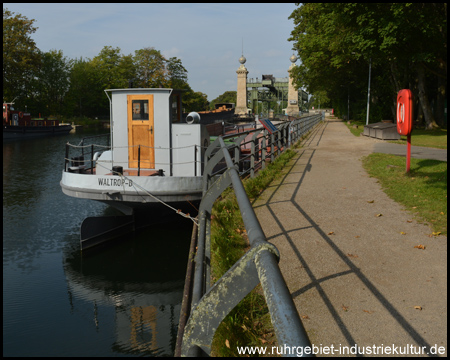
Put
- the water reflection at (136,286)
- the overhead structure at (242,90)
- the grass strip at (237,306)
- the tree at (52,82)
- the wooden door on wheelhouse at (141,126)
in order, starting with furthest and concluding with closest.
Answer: the overhead structure at (242,90) < the tree at (52,82) < the wooden door on wheelhouse at (141,126) < the water reflection at (136,286) < the grass strip at (237,306)

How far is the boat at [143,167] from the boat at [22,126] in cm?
4091

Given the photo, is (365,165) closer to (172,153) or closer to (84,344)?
(172,153)

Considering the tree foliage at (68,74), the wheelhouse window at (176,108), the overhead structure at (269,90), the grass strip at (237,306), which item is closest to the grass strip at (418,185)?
the grass strip at (237,306)

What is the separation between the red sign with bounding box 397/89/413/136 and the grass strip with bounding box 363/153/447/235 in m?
1.28

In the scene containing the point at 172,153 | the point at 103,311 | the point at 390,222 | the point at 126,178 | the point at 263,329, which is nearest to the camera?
the point at 263,329

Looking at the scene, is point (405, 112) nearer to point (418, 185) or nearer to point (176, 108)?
point (418, 185)

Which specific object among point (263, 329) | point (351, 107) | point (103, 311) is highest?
point (351, 107)

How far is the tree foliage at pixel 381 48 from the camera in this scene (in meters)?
23.5

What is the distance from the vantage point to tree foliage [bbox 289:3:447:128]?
2347 cm

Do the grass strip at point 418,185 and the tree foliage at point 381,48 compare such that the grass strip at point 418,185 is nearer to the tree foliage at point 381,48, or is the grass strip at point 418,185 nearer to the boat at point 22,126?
the tree foliage at point 381,48

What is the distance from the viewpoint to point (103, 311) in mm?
9547

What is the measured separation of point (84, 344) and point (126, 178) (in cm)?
515

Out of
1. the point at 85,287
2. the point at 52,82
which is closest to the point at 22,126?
the point at 52,82

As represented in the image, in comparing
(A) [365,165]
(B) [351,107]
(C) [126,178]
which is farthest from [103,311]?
(B) [351,107]
